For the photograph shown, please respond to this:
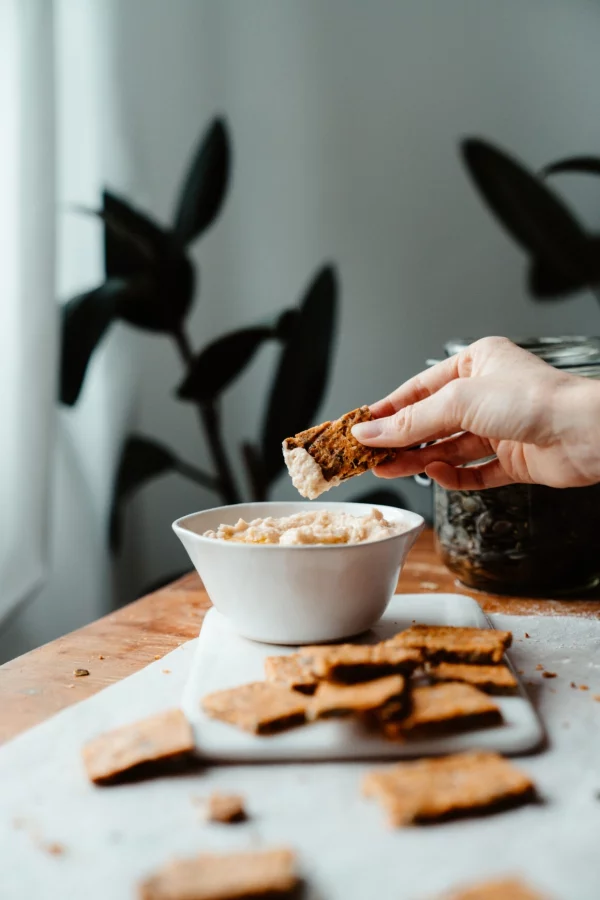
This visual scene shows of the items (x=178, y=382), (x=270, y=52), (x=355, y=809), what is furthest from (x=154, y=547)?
(x=355, y=809)

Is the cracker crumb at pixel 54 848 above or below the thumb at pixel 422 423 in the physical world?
below

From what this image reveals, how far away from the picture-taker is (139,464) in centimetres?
202

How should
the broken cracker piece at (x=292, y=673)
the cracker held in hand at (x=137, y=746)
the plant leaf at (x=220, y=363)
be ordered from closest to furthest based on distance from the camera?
the cracker held in hand at (x=137, y=746), the broken cracker piece at (x=292, y=673), the plant leaf at (x=220, y=363)

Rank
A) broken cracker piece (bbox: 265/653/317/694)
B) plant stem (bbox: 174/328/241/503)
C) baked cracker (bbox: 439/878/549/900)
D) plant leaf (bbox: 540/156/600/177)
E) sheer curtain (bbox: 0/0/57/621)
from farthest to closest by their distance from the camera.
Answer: plant stem (bbox: 174/328/241/503), plant leaf (bbox: 540/156/600/177), sheer curtain (bbox: 0/0/57/621), broken cracker piece (bbox: 265/653/317/694), baked cracker (bbox: 439/878/549/900)

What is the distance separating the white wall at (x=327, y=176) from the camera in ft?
6.15

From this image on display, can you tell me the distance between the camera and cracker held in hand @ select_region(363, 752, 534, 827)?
1.99 feet

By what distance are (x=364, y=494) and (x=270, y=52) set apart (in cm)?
112

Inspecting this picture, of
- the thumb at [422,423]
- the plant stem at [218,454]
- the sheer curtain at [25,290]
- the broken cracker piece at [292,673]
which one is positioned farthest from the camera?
the plant stem at [218,454]

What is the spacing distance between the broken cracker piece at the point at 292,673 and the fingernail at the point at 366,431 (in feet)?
1.16

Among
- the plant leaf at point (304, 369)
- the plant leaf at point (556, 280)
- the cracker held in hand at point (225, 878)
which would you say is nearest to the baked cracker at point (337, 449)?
the cracker held in hand at point (225, 878)

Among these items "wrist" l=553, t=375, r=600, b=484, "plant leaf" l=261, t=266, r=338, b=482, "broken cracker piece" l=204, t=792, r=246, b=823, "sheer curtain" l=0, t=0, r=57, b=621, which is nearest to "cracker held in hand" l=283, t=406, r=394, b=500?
"wrist" l=553, t=375, r=600, b=484

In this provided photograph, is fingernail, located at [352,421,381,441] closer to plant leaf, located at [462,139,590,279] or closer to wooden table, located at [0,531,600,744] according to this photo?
wooden table, located at [0,531,600,744]

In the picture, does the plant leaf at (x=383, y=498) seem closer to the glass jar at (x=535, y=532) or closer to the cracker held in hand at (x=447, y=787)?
the glass jar at (x=535, y=532)

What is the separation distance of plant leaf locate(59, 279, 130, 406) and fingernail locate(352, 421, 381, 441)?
91 cm
